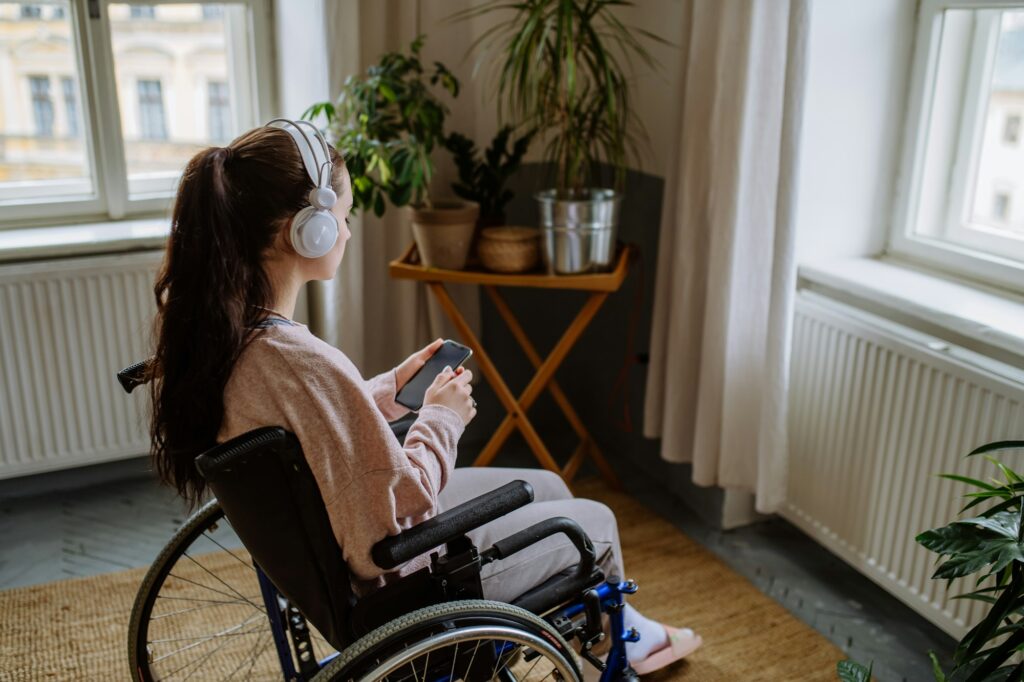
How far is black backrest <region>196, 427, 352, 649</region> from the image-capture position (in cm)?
123

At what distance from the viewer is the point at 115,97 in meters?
2.67

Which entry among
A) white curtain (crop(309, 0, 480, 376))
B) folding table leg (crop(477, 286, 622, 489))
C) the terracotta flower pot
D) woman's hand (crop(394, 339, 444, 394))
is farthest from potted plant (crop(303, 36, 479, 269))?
woman's hand (crop(394, 339, 444, 394))

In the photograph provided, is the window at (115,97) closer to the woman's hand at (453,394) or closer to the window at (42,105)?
the window at (42,105)

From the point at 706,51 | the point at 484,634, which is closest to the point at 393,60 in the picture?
the point at 706,51

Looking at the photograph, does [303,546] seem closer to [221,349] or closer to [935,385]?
[221,349]

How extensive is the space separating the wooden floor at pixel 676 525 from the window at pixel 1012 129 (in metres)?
1.09

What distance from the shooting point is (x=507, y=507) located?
1375 mm

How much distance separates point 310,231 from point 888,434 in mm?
1407

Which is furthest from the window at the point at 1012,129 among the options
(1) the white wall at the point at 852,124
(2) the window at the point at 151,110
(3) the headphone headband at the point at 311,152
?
(2) the window at the point at 151,110

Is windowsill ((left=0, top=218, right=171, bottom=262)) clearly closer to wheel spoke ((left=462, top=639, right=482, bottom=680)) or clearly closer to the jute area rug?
the jute area rug

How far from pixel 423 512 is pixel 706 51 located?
1.38m

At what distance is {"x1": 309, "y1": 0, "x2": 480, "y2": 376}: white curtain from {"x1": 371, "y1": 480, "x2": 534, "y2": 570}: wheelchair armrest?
136 cm

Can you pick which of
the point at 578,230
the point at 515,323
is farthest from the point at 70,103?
the point at 578,230

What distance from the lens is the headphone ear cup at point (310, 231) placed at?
1.34 meters
